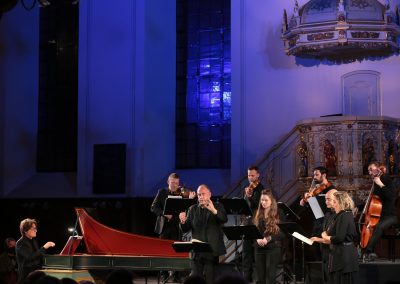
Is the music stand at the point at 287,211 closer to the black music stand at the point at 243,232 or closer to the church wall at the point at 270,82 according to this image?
the black music stand at the point at 243,232

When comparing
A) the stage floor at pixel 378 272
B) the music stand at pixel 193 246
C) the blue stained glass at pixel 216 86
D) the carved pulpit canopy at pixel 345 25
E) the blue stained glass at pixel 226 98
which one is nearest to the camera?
the music stand at pixel 193 246

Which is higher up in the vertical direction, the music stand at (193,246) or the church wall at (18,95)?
the church wall at (18,95)

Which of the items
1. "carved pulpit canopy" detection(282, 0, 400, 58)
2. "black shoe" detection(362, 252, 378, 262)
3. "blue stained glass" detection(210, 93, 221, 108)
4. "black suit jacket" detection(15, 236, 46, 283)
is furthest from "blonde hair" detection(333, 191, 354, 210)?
"blue stained glass" detection(210, 93, 221, 108)

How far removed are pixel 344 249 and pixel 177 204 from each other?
2570 millimetres

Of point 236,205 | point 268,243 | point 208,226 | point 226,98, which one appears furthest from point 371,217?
point 226,98

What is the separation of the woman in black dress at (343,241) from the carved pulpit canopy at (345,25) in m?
6.21

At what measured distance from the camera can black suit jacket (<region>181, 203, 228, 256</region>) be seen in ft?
34.6

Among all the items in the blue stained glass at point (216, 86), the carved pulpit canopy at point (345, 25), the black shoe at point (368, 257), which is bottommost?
the black shoe at point (368, 257)

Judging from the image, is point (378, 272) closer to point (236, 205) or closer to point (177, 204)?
point (236, 205)

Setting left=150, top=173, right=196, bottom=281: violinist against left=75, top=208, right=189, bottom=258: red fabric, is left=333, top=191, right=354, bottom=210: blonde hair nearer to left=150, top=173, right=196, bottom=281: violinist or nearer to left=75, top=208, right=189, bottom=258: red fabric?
left=75, top=208, right=189, bottom=258: red fabric

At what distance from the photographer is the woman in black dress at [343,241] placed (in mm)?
9805

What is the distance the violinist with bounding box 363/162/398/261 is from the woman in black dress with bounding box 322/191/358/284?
201 centimetres

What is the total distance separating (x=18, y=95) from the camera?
2031 cm

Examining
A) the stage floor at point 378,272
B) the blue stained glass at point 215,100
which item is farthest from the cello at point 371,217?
the blue stained glass at point 215,100
